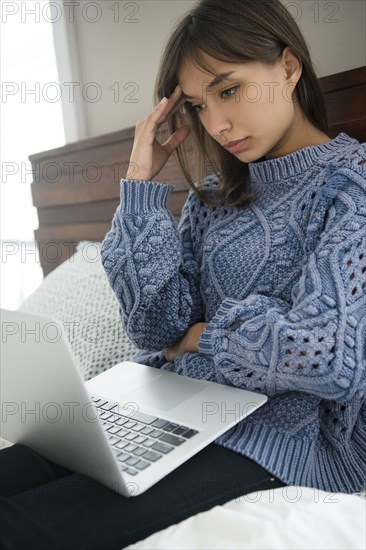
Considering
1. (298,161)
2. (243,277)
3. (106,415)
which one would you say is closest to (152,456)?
(106,415)

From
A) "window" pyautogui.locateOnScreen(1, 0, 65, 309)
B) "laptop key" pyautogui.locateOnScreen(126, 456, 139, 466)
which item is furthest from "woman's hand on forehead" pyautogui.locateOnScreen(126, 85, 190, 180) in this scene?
"window" pyautogui.locateOnScreen(1, 0, 65, 309)

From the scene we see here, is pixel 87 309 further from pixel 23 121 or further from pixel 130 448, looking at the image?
pixel 23 121

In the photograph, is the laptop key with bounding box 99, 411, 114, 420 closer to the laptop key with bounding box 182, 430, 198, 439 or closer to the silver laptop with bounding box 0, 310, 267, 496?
the silver laptop with bounding box 0, 310, 267, 496

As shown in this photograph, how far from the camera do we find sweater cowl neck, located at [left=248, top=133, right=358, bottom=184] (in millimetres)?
985

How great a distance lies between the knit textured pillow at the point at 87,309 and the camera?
1.31 meters

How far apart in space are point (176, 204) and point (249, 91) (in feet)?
2.08

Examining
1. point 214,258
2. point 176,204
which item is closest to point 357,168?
point 214,258

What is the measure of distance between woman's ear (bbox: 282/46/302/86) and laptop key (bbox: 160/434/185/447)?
2.20 feet

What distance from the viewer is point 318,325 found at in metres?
0.77

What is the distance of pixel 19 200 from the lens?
2432 millimetres

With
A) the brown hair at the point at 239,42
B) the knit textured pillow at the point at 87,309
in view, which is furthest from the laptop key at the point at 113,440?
the brown hair at the point at 239,42

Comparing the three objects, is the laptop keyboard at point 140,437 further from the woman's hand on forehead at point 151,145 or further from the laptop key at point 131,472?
the woman's hand on forehead at point 151,145

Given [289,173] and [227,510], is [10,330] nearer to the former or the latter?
[227,510]

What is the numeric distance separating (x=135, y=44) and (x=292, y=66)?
0.90m
